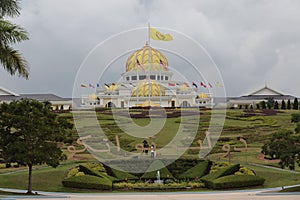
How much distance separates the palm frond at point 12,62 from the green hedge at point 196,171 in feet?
36.4

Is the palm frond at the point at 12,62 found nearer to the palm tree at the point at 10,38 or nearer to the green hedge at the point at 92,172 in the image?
the palm tree at the point at 10,38

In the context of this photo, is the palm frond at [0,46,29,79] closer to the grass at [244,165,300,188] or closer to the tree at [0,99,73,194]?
the tree at [0,99,73,194]

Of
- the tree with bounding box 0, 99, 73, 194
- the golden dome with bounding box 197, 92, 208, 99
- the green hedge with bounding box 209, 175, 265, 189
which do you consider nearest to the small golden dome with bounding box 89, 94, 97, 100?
the golden dome with bounding box 197, 92, 208, 99

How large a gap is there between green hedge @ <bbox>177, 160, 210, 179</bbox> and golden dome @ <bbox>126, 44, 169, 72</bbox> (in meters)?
28.3

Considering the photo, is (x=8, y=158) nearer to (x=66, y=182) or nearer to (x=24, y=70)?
(x=66, y=182)

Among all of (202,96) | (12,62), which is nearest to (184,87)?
(202,96)

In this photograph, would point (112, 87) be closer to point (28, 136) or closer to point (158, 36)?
point (158, 36)

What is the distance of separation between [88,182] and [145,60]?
33.8 meters

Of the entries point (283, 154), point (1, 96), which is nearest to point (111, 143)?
point (283, 154)

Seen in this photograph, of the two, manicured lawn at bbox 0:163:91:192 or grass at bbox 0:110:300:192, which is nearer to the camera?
manicured lawn at bbox 0:163:91:192

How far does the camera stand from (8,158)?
61.3 ft

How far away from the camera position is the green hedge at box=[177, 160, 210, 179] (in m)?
22.5

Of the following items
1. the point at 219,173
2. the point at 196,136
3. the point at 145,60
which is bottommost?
the point at 219,173

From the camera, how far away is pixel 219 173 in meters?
21.0
